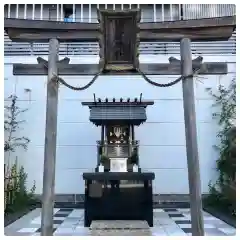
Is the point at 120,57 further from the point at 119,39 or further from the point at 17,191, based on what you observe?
the point at 17,191

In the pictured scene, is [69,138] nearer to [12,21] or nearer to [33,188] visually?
[33,188]

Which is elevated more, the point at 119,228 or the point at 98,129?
the point at 98,129

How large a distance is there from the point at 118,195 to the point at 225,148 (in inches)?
112

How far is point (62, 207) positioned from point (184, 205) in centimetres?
251

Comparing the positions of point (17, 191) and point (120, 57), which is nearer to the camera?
point (120, 57)

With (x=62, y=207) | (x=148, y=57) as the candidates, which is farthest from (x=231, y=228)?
(x=148, y=57)

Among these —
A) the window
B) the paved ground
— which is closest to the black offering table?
the paved ground

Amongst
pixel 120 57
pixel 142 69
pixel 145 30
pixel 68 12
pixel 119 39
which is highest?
pixel 68 12

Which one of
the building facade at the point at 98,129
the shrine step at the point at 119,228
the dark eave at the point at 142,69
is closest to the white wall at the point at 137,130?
the building facade at the point at 98,129

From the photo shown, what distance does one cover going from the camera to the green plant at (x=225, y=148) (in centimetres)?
642

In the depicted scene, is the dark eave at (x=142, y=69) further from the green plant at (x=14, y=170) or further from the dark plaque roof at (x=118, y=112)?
the green plant at (x=14, y=170)

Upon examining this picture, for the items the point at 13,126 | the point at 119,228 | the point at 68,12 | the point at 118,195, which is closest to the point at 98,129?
the point at 13,126

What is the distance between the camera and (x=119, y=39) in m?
3.71

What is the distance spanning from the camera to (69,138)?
23.5ft
